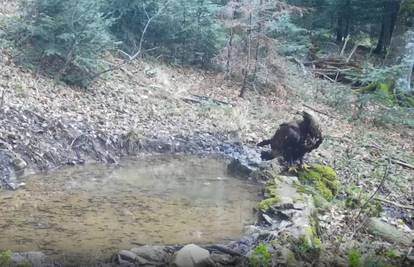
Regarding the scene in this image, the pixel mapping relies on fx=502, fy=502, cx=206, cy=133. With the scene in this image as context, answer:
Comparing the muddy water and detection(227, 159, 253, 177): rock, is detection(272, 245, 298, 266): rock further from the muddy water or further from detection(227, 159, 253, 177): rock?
detection(227, 159, 253, 177): rock

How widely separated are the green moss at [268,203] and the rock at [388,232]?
5.03 feet

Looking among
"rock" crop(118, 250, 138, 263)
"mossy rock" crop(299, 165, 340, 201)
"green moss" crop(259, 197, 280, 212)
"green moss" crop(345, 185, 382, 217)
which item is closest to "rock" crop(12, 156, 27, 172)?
"rock" crop(118, 250, 138, 263)

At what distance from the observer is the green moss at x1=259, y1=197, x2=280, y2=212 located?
8.08 metres

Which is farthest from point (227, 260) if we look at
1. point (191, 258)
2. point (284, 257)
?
point (284, 257)

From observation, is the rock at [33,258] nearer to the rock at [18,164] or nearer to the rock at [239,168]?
the rock at [18,164]

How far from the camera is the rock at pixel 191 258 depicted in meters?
5.23

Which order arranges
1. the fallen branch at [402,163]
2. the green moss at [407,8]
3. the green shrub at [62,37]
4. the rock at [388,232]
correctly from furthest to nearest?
the green moss at [407,8]
the green shrub at [62,37]
the fallen branch at [402,163]
the rock at [388,232]

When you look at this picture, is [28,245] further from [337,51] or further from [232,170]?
[337,51]

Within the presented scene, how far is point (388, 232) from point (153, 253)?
3420mm

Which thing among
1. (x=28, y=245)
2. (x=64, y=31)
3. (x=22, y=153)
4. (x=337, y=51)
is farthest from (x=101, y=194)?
(x=337, y=51)

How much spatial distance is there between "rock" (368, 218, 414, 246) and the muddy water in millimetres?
1881

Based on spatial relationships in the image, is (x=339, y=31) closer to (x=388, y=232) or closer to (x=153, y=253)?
(x=388, y=232)

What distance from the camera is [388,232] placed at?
705cm

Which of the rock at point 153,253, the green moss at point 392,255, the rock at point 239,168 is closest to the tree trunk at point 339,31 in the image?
the rock at point 239,168
